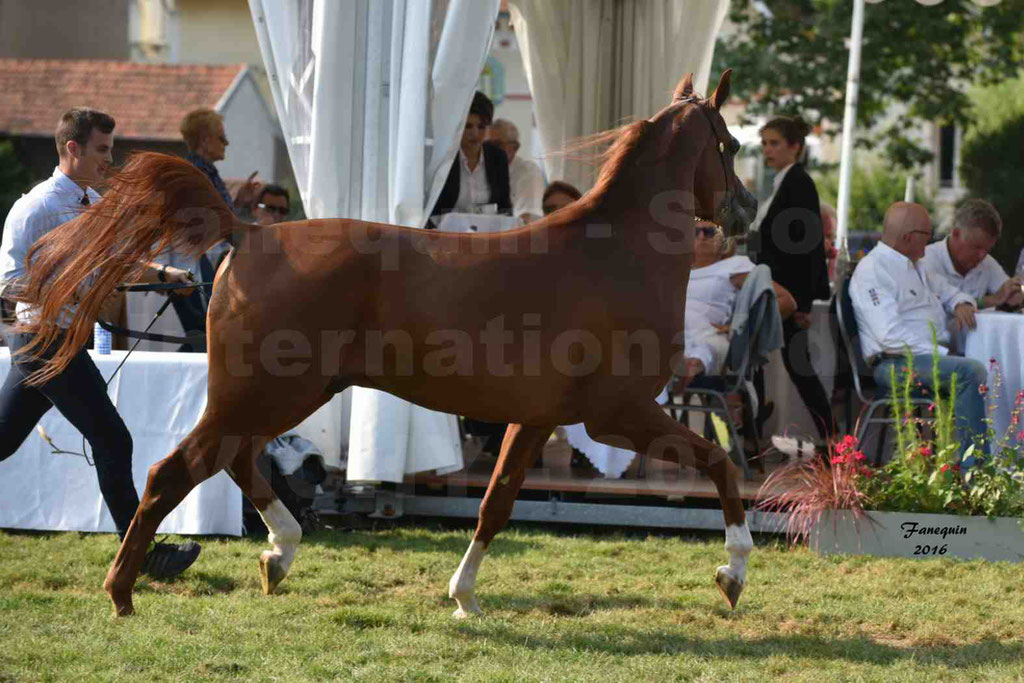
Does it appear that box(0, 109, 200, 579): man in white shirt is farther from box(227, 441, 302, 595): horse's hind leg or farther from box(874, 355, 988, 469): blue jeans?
box(874, 355, 988, 469): blue jeans

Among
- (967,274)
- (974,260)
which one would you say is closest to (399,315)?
(974,260)

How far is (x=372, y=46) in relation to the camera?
19.9ft

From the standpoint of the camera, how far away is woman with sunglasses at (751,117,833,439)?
25.2 feet

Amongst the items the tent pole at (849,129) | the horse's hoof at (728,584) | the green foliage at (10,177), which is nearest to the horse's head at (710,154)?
the horse's hoof at (728,584)

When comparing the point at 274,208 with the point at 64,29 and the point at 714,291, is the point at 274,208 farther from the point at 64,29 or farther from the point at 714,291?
the point at 64,29

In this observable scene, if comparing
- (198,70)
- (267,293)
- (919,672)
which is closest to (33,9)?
(198,70)

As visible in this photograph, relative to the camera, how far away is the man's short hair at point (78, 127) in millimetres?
4984

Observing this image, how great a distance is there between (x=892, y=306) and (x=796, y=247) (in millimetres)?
1118

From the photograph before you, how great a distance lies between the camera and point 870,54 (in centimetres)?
2144

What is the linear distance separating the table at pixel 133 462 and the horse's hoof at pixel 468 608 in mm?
1704

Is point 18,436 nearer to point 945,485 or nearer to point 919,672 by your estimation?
point 919,672

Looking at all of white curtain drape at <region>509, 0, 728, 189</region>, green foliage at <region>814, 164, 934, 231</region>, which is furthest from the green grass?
green foliage at <region>814, 164, 934, 231</region>

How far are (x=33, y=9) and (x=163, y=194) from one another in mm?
16295

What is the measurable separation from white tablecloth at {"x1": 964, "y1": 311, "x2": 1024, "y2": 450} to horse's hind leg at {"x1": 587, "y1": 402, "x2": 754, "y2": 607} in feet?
8.01
